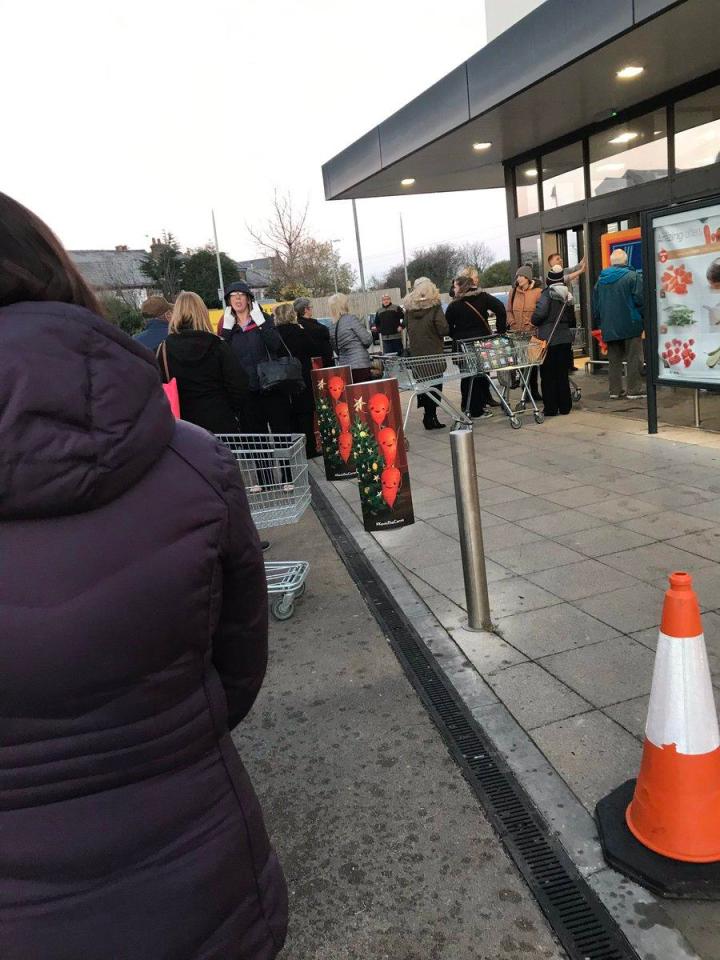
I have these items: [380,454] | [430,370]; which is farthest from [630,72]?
[380,454]

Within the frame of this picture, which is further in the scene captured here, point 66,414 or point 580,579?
point 580,579

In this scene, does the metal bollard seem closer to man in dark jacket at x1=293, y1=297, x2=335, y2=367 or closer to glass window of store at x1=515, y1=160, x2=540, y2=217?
man in dark jacket at x1=293, y1=297, x2=335, y2=367

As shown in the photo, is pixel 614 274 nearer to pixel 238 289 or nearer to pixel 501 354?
pixel 501 354

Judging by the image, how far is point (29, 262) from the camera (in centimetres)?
119

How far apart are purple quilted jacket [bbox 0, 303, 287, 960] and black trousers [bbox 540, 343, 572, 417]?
29.7ft

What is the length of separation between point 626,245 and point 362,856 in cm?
1159

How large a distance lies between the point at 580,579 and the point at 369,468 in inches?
79.4

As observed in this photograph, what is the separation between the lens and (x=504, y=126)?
11.3m

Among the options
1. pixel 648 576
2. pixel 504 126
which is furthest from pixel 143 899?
pixel 504 126

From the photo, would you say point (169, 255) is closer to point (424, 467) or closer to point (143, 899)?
point (424, 467)

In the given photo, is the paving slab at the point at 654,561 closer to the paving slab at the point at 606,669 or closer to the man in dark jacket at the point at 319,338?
the paving slab at the point at 606,669

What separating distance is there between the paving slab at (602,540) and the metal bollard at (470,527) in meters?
1.25

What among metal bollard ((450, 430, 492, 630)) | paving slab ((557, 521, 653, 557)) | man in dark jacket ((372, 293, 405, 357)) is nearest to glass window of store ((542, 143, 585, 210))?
man in dark jacket ((372, 293, 405, 357))

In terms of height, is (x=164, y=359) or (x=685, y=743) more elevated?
(x=164, y=359)
